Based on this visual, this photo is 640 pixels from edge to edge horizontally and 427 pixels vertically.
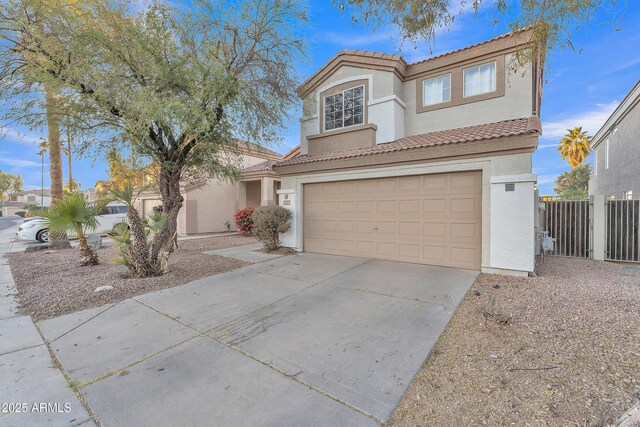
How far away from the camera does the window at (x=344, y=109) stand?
32.9 feet

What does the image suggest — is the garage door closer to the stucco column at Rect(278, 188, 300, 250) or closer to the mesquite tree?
the stucco column at Rect(278, 188, 300, 250)

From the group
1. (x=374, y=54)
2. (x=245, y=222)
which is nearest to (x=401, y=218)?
(x=374, y=54)

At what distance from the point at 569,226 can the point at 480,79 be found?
5620 millimetres

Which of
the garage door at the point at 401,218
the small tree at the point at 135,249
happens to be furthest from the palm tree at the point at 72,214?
the garage door at the point at 401,218

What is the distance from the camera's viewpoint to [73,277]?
6.84 meters

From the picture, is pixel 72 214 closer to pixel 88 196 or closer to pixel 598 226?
pixel 598 226

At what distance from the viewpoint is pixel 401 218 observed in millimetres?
8164

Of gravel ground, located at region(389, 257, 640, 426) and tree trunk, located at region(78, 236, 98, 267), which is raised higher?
tree trunk, located at region(78, 236, 98, 267)

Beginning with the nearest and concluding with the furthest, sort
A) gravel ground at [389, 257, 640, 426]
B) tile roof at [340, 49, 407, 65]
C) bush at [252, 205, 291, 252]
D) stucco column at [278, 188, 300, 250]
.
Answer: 1. gravel ground at [389, 257, 640, 426]
2. tile roof at [340, 49, 407, 65]
3. bush at [252, 205, 291, 252]
4. stucco column at [278, 188, 300, 250]

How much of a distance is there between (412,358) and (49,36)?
383 inches

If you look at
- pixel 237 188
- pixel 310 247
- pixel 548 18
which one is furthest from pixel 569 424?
pixel 237 188

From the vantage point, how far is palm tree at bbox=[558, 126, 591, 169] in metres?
29.8

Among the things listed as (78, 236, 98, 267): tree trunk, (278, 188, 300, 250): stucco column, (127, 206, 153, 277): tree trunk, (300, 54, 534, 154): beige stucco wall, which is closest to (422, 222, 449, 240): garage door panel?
(300, 54, 534, 154): beige stucco wall

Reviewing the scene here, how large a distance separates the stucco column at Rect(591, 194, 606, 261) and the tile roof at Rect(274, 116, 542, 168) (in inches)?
141
